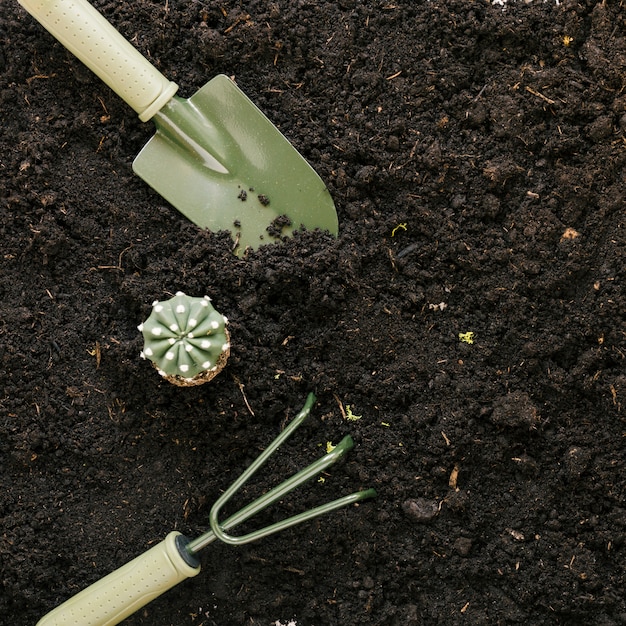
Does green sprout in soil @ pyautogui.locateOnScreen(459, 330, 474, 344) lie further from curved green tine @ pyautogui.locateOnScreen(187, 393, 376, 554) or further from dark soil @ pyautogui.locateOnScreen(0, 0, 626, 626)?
curved green tine @ pyautogui.locateOnScreen(187, 393, 376, 554)

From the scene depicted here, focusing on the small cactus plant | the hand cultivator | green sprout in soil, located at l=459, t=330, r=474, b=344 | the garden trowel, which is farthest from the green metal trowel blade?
the hand cultivator

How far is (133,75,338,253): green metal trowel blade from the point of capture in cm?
166

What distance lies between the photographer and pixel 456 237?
1.65 m

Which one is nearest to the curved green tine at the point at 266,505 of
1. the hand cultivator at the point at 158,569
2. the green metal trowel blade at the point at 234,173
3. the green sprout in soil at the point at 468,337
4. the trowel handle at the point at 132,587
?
the hand cultivator at the point at 158,569

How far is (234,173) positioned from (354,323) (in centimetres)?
44

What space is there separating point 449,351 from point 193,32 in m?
0.93

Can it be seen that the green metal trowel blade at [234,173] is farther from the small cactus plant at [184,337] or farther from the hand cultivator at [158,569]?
the hand cultivator at [158,569]

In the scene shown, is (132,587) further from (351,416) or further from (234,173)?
(234,173)

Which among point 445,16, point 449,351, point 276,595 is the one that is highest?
point 445,16

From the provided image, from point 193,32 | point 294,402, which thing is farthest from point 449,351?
point 193,32

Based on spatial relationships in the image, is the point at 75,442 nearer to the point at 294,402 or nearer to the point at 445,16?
the point at 294,402

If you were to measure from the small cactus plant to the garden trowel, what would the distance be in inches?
9.8

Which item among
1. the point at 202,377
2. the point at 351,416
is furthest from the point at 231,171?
the point at 351,416

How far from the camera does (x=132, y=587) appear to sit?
4.92 feet
